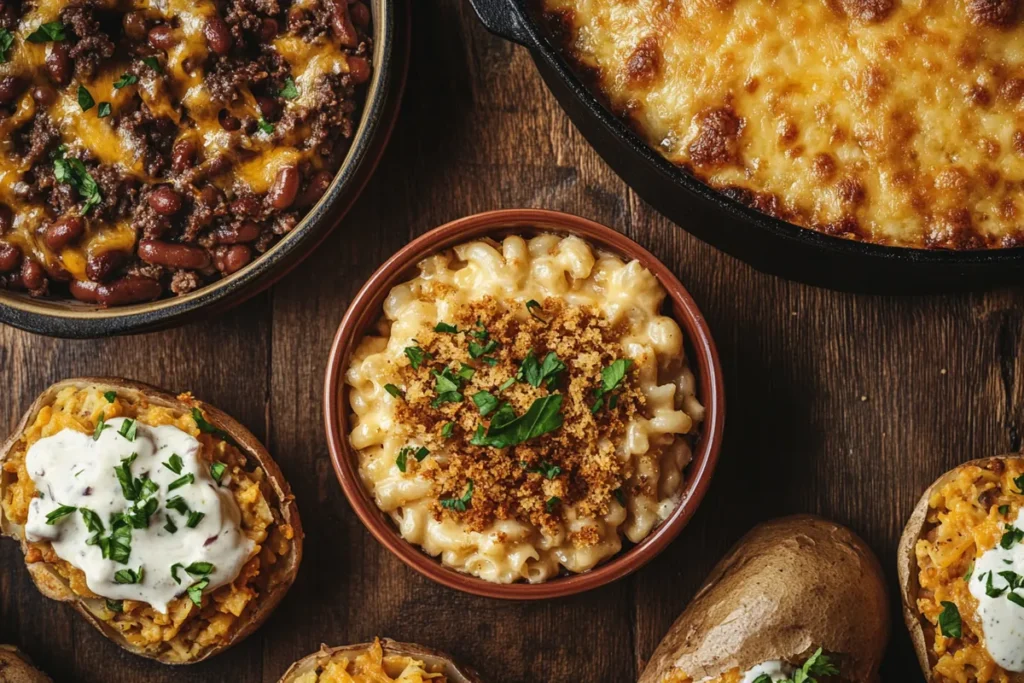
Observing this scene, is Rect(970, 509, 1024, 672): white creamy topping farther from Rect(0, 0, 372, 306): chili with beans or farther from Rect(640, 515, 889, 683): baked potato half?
Rect(0, 0, 372, 306): chili with beans

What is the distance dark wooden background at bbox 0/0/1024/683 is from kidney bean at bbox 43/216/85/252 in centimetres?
54

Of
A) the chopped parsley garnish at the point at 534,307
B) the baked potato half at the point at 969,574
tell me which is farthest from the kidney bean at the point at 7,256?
the baked potato half at the point at 969,574

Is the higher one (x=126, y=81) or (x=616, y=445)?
(x=126, y=81)

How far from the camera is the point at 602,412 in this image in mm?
3215

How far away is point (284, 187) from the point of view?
3145 mm

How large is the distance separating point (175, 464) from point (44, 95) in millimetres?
1167

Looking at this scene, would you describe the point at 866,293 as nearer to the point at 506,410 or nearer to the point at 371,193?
the point at 506,410

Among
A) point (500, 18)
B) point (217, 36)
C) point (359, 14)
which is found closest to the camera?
point (500, 18)

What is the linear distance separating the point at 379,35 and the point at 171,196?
0.79 m

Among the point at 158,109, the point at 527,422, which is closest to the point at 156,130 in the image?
the point at 158,109

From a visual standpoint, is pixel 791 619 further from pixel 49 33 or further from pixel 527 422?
pixel 49 33

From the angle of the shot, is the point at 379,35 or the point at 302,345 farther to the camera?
the point at 302,345

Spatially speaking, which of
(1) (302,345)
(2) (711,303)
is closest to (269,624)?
(1) (302,345)

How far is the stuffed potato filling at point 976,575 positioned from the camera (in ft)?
10.4
